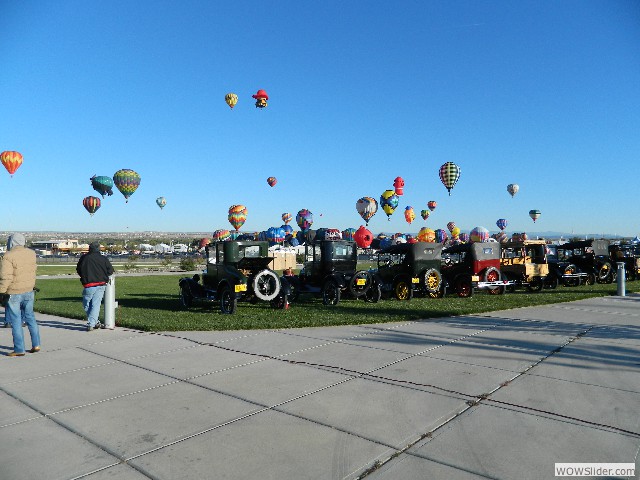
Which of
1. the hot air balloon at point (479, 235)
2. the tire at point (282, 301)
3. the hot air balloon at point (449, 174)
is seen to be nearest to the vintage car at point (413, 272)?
the tire at point (282, 301)

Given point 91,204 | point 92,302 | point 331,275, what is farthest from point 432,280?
point 91,204

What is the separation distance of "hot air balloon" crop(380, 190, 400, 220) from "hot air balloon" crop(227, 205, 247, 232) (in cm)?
1968

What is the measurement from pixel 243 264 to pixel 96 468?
26.9 ft

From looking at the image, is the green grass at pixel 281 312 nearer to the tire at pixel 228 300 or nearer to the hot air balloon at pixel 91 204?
the tire at pixel 228 300

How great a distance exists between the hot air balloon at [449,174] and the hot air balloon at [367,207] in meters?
12.1

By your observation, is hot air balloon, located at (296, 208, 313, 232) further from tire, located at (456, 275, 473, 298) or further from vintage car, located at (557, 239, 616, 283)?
tire, located at (456, 275, 473, 298)

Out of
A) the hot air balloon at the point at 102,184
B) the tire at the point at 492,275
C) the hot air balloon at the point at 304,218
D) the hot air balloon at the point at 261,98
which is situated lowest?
the tire at the point at 492,275

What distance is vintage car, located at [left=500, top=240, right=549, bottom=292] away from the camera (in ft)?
57.5

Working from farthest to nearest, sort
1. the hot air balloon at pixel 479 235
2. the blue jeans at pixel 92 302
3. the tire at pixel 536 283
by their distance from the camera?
the hot air balloon at pixel 479 235
the tire at pixel 536 283
the blue jeans at pixel 92 302

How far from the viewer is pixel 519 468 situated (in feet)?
11.1

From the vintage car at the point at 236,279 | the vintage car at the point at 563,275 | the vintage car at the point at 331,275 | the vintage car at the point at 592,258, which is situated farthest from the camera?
the vintage car at the point at 592,258

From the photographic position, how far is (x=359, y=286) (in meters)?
13.8

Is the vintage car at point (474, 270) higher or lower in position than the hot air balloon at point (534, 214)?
lower

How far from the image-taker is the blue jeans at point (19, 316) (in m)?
6.99
